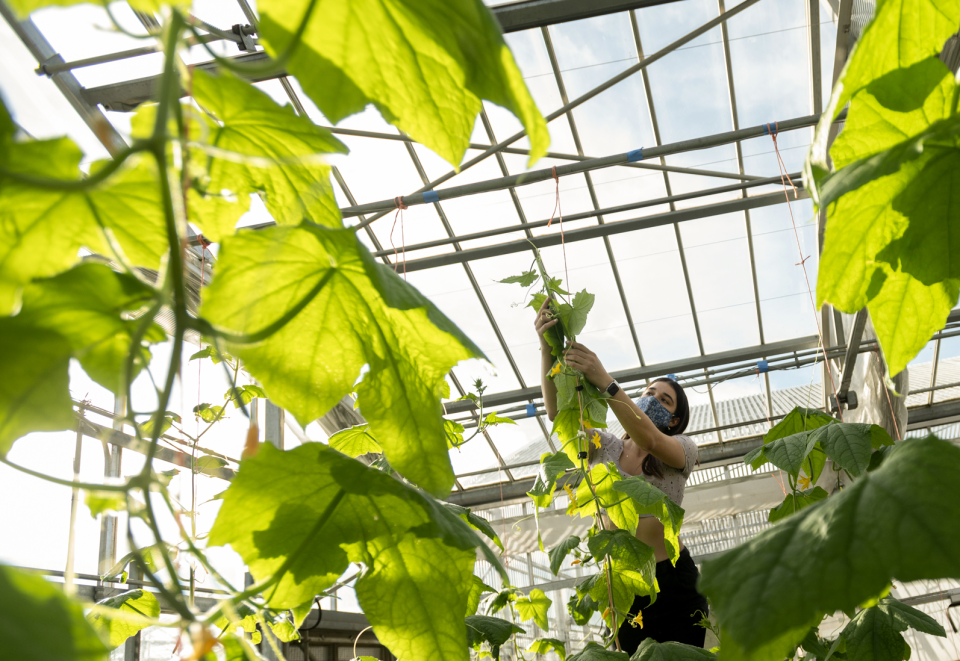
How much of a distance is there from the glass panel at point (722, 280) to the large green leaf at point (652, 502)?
6.47 meters

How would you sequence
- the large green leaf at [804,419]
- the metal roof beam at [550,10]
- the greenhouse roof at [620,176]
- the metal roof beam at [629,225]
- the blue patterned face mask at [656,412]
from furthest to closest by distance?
the metal roof beam at [629,225], the greenhouse roof at [620,176], the metal roof beam at [550,10], the blue patterned face mask at [656,412], the large green leaf at [804,419]

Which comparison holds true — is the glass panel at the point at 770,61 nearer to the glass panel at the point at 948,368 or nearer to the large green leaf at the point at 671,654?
the glass panel at the point at 948,368

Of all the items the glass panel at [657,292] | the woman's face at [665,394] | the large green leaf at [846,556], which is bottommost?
the large green leaf at [846,556]

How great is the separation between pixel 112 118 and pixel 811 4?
19.1 feet

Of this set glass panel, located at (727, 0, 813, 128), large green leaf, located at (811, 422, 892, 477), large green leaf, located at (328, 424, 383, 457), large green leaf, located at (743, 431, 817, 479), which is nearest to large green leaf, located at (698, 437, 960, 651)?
large green leaf, located at (811, 422, 892, 477)

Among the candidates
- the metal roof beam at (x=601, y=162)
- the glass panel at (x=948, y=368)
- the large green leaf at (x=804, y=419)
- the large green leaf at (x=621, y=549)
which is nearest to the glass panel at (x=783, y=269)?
the metal roof beam at (x=601, y=162)

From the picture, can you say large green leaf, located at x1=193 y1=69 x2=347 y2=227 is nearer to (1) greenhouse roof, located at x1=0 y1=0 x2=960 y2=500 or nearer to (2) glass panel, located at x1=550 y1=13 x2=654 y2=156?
(1) greenhouse roof, located at x1=0 y1=0 x2=960 y2=500

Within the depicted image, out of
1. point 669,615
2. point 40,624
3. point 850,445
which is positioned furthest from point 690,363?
point 40,624

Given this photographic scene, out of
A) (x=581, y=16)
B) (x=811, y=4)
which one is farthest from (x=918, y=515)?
(x=811, y=4)

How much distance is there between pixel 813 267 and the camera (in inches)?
316

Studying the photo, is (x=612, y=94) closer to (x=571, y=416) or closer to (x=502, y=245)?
(x=502, y=245)

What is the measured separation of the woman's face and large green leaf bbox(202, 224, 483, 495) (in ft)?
9.74

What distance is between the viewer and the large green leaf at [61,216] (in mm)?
310

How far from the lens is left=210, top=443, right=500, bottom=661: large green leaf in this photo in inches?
18.9
